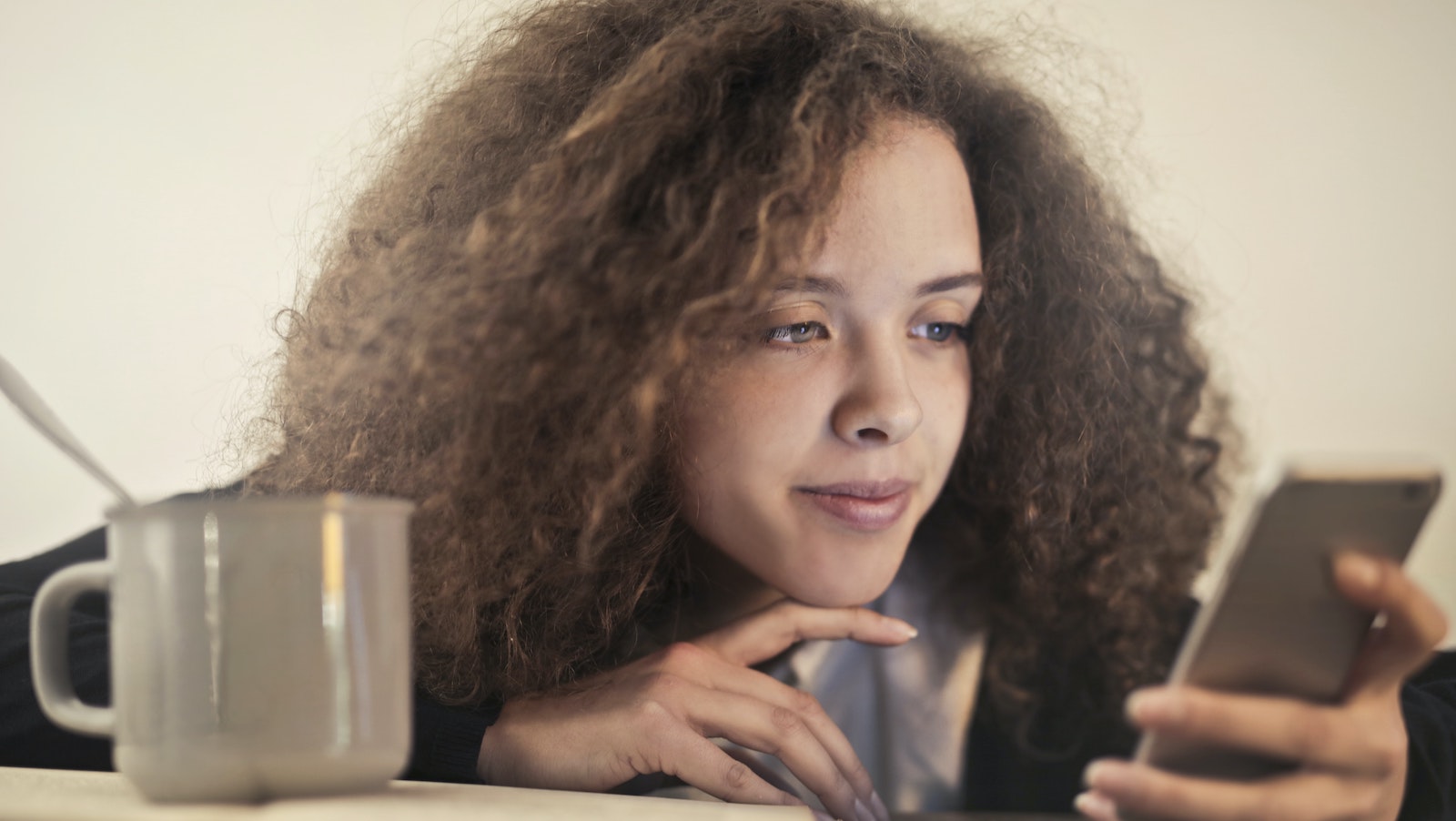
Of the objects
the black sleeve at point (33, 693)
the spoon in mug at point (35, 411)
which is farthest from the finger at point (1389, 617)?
the black sleeve at point (33, 693)

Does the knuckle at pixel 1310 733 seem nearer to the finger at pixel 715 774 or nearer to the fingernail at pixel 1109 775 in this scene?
the fingernail at pixel 1109 775

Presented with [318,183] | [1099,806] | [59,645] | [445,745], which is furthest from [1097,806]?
[318,183]

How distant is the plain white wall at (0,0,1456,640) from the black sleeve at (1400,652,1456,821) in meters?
0.27

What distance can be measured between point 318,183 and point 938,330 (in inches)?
25.7

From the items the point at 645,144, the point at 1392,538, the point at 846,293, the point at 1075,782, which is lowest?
the point at 1075,782

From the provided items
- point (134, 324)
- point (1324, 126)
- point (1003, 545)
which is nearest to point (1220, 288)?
point (1324, 126)

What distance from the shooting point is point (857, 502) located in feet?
2.80

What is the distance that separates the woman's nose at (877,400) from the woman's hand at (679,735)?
20 centimetres

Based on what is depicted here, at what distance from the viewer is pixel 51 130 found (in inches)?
44.9

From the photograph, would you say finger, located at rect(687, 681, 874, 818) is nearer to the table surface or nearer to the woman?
the woman

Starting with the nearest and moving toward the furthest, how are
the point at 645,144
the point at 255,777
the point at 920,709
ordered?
the point at 255,777, the point at 645,144, the point at 920,709

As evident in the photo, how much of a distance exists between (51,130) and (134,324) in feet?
0.71

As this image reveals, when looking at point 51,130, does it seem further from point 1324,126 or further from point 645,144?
point 1324,126

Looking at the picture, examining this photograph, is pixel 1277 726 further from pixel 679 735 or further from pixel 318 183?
pixel 318 183
